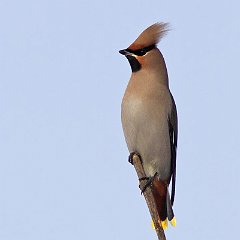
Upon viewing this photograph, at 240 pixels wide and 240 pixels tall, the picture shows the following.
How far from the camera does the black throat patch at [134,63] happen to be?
19.4ft

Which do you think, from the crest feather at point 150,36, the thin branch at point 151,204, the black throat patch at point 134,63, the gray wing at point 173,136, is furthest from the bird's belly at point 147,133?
the thin branch at point 151,204

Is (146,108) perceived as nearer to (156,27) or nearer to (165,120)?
(165,120)

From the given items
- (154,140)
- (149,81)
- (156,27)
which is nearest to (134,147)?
(154,140)

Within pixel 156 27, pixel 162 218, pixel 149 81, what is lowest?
pixel 162 218

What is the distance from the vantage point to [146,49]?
5988 mm

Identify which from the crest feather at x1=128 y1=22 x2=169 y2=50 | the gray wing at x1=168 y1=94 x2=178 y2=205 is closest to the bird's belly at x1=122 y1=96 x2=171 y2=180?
the gray wing at x1=168 y1=94 x2=178 y2=205

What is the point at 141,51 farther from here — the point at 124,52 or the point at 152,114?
the point at 152,114

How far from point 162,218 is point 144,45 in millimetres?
1629

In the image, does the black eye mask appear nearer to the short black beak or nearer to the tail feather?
the short black beak

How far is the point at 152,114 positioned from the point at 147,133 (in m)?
0.18

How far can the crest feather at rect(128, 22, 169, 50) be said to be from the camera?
592cm

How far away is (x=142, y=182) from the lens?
16.1 ft

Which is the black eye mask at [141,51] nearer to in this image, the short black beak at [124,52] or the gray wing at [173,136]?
the short black beak at [124,52]

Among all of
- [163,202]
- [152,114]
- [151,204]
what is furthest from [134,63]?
[151,204]
